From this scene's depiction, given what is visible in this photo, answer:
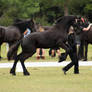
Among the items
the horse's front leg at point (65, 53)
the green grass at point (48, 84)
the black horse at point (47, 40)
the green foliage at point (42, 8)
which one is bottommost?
the green foliage at point (42, 8)

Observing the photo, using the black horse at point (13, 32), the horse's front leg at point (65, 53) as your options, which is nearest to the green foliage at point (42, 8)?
the black horse at point (13, 32)

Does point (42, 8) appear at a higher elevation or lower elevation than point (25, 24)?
lower

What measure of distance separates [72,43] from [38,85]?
396 centimetres

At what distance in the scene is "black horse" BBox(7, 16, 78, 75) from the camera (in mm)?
16172

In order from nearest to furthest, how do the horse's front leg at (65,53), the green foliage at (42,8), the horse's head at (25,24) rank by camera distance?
the horse's front leg at (65,53) → the horse's head at (25,24) → the green foliage at (42,8)

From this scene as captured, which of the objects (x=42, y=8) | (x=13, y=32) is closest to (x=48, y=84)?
(x=13, y=32)

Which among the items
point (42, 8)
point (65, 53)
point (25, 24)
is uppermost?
point (25, 24)

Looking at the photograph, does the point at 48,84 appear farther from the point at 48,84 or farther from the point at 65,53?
the point at 65,53

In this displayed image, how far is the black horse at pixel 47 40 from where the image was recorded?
53.1ft

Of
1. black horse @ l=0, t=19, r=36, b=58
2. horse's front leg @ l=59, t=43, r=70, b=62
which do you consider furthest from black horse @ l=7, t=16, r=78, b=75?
black horse @ l=0, t=19, r=36, b=58

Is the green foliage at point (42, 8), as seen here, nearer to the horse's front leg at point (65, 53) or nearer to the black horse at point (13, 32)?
the black horse at point (13, 32)

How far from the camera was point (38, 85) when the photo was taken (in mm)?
12648

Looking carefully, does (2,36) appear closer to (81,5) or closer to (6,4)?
(6,4)

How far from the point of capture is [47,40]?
53.8 ft
